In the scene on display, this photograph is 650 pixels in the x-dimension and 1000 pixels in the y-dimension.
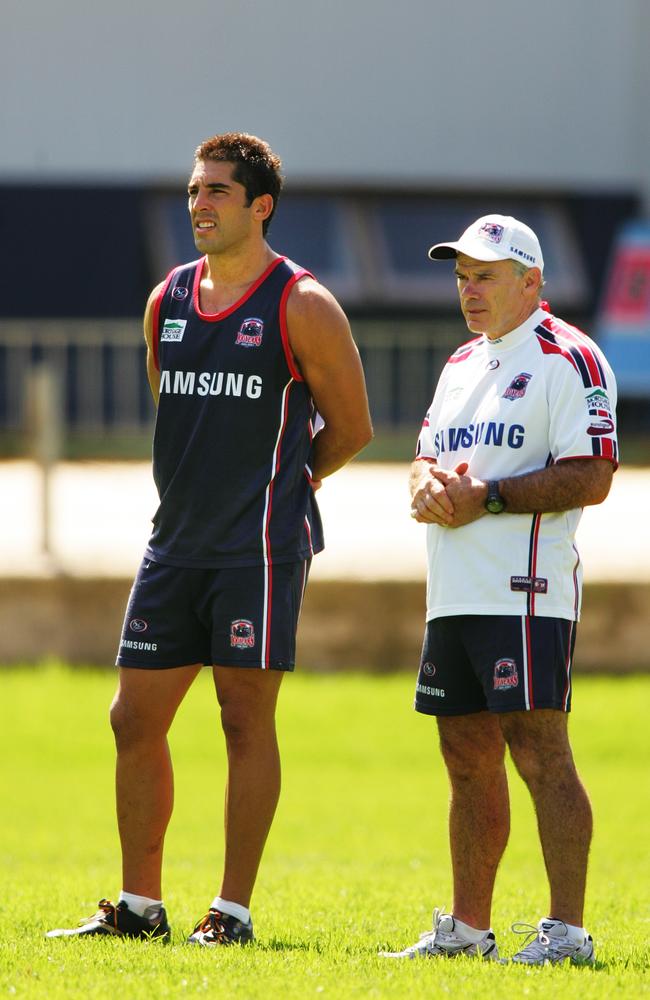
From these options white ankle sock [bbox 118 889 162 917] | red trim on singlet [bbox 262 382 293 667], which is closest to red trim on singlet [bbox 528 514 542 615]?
red trim on singlet [bbox 262 382 293 667]

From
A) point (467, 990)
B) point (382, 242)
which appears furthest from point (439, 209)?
point (467, 990)

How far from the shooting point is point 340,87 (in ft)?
59.3

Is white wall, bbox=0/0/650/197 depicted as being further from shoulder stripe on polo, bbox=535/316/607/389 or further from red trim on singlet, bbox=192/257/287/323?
shoulder stripe on polo, bbox=535/316/607/389

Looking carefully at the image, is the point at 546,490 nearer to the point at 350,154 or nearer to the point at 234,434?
the point at 234,434

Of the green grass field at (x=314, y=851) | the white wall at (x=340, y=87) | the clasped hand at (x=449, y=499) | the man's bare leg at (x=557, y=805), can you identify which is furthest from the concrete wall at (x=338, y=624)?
the white wall at (x=340, y=87)

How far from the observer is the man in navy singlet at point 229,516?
493cm

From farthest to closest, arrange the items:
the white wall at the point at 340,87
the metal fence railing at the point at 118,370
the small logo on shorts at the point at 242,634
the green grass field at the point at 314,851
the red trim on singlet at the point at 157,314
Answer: the white wall at the point at 340,87, the metal fence railing at the point at 118,370, the red trim on singlet at the point at 157,314, the small logo on shorts at the point at 242,634, the green grass field at the point at 314,851

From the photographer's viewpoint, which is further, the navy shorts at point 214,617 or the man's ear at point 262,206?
the man's ear at point 262,206

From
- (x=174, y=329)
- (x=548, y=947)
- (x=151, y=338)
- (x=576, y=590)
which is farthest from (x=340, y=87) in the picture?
(x=548, y=947)

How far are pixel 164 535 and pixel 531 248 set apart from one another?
4.37 feet

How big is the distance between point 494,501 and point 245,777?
108 centimetres

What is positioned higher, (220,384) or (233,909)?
(220,384)

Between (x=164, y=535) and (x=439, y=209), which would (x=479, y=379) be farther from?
(x=439, y=209)

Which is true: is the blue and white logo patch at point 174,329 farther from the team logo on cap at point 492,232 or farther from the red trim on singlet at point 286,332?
the team logo on cap at point 492,232
